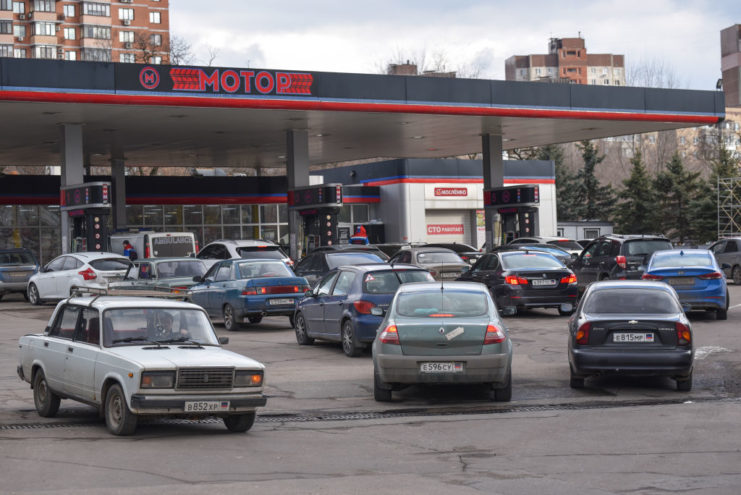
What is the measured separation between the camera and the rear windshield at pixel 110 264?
29.5m

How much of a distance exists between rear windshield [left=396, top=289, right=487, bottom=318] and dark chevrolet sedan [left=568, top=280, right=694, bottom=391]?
1.39m

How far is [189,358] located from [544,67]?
188 meters

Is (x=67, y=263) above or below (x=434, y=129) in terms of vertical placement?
below

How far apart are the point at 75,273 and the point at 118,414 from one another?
20.1 metres

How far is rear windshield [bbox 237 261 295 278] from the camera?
22406 millimetres

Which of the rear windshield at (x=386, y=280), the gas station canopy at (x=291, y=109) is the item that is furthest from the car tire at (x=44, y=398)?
the gas station canopy at (x=291, y=109)

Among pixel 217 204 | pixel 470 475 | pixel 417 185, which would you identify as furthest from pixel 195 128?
pixel 470 475

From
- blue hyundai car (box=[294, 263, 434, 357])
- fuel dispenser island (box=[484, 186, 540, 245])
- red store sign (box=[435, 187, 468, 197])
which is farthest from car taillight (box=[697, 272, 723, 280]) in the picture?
red store sign (box=[435, 187, 468, 197])

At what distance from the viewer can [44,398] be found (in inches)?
458

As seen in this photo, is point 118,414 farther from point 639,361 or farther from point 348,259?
point 348,259

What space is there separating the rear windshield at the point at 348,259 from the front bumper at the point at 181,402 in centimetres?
1488

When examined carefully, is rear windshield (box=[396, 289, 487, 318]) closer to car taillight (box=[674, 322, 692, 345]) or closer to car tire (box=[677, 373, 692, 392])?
car taillight (box=[674, 322, 692, 345])

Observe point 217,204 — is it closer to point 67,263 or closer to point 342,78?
point 342,78

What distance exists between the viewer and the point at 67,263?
98.8ft
